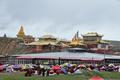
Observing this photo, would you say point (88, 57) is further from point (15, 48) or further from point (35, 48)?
point (15, 48)

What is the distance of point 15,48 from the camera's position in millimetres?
122625

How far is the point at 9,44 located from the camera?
12725 centimetres

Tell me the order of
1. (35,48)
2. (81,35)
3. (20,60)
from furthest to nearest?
(81,35), (35,48), (20,60)

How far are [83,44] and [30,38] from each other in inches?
795

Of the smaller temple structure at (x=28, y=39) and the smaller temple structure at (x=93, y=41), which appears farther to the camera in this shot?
the smaller temple structure at (x=28, y=39)

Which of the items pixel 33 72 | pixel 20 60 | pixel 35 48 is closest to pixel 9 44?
pixel 35 48

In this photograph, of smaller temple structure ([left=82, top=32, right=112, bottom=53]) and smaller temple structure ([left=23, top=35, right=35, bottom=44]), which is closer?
smaller temple structure ([left=82, top=32, right=112, bottom=53])

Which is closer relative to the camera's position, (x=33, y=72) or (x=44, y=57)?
(x=33, y=72)

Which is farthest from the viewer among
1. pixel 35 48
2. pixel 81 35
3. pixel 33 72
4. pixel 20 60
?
pixel 81 35

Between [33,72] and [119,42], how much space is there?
122421mm

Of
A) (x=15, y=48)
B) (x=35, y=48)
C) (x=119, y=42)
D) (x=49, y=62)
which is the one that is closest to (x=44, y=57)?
(x=49, y=62)

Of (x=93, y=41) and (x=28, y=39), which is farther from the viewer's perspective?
(x=28, y=39)

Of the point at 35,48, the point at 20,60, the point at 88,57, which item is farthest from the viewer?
the point at 35,48

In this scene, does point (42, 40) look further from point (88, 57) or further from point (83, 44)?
point (88, 57)
